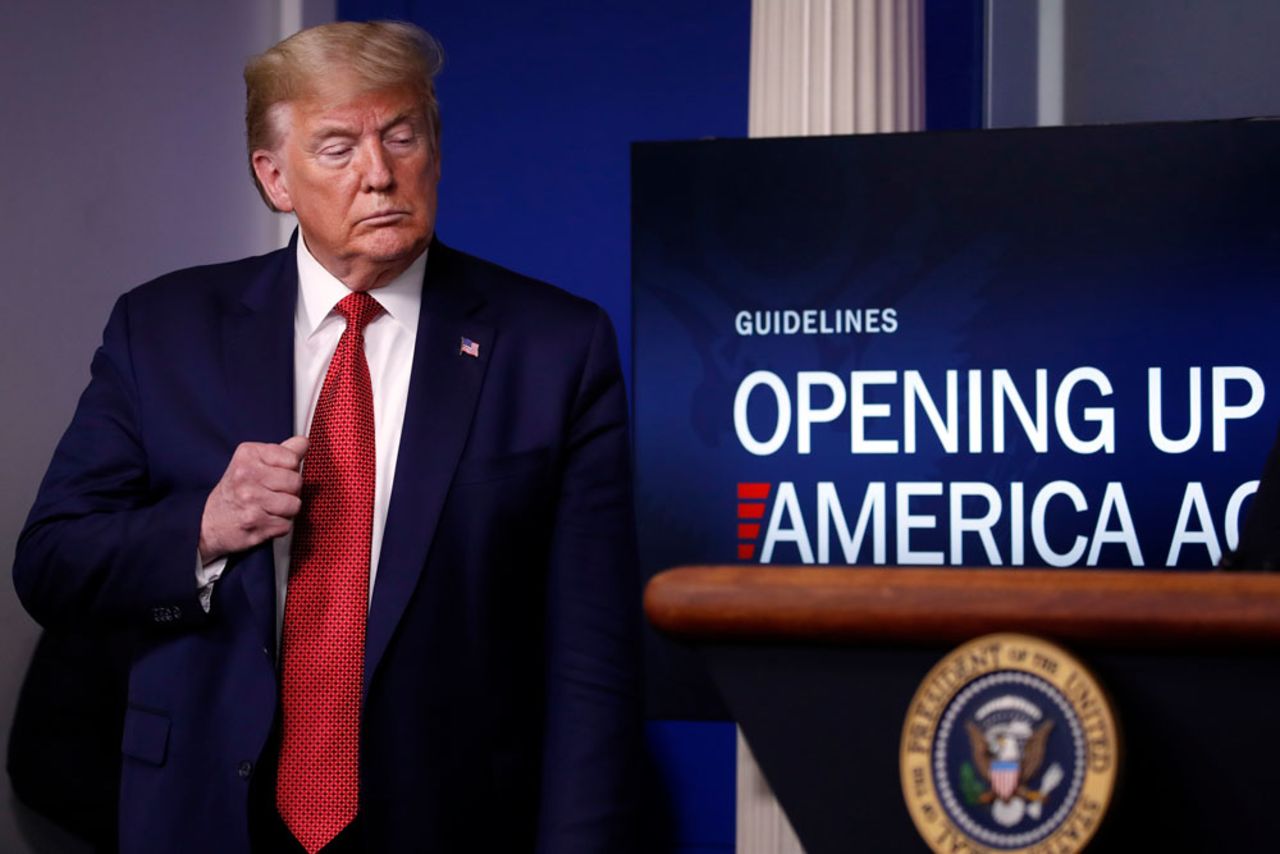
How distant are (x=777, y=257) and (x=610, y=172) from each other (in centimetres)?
125

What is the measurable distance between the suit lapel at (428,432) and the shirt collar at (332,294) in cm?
2

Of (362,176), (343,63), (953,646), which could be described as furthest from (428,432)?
(953,646)

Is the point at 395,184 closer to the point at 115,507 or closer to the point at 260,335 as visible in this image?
the point at 260,335

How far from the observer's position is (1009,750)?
0.79 meters

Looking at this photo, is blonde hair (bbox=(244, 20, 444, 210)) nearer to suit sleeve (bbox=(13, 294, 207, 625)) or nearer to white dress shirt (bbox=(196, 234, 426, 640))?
white dress shirt (bbox=(196, 234, 426, 640))

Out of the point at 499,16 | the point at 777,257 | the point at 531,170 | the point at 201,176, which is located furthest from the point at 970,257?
the point at 201,176

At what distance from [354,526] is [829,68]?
1656 millimetres

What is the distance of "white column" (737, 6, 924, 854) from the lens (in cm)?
291

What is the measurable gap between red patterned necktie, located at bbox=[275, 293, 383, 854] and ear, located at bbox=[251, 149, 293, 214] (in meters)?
0.29

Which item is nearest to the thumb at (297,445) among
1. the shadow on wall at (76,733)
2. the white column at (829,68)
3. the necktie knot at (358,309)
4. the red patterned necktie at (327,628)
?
the red patterned necktie at (327,628)

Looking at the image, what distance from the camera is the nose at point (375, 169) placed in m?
1.69

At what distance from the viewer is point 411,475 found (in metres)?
1.65

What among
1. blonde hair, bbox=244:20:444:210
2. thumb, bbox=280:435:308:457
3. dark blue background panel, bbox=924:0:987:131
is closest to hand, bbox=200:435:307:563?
thumb, bbox=280:435:308:457

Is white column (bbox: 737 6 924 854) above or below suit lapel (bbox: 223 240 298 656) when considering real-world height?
above
